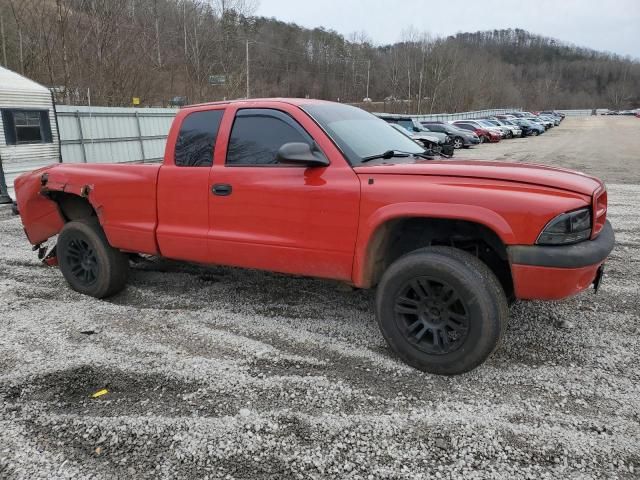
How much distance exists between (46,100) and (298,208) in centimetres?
A: 1045

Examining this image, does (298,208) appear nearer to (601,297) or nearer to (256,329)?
(256,329)

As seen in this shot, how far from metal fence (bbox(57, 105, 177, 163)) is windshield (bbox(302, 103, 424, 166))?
11626 mm

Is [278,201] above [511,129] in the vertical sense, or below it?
above

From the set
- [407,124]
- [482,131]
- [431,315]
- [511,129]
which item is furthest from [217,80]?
[431,315]

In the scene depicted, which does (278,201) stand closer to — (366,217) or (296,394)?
(366,217)

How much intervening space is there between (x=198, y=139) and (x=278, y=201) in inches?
41.5

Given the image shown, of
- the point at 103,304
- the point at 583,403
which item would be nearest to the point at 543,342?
the point at 583,403

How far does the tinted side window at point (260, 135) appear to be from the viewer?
374 centimetres

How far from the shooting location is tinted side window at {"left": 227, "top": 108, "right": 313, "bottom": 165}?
3.74 meters

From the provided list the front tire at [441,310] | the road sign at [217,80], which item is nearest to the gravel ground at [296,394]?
the front tire at [441,310]

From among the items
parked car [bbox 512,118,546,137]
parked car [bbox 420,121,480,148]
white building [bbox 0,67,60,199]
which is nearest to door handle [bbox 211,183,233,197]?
white building [bbox 0,67,60,199]

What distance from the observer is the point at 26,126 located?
1102cm

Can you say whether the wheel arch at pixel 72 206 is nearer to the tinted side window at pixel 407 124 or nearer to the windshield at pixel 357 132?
the windshield at pixel 357 132

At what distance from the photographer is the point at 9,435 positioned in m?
2.74
